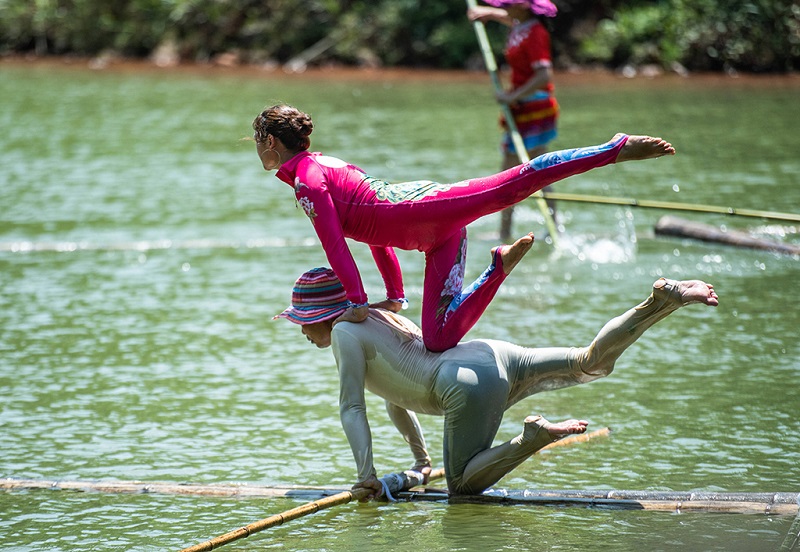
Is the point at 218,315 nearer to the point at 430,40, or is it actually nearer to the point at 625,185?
the point at 625,185

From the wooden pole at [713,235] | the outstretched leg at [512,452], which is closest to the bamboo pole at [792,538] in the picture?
the outstretched leg at [512,452]

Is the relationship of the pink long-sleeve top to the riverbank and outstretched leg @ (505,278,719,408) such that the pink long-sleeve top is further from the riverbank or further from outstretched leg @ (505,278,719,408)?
the riverbank

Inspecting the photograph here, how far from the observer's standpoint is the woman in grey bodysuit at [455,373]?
427cm

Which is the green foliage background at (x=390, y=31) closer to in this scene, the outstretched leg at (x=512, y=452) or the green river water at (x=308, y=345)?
the green river water at (x=308, y=345)

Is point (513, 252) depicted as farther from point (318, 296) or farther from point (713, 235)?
point (713, 235)

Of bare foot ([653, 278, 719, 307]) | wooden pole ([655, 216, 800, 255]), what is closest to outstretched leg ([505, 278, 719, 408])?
bare foot ([653, 278, 719, 307])

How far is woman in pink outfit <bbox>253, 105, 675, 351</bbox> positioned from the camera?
4359mm

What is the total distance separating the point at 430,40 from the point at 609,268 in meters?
16.6

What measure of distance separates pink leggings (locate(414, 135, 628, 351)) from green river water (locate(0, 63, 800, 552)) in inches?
25.6

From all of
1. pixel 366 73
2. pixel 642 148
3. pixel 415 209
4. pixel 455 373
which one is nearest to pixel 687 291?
pixel 642 148

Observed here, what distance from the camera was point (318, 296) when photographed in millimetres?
4500

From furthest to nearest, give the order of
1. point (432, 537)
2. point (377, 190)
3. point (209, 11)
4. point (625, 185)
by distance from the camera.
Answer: point (209, 11), point (625, 185), point (377, 190), point (432, 537)

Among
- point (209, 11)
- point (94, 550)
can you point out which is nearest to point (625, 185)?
point (94, 550)

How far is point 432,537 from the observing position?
4.09 metres
